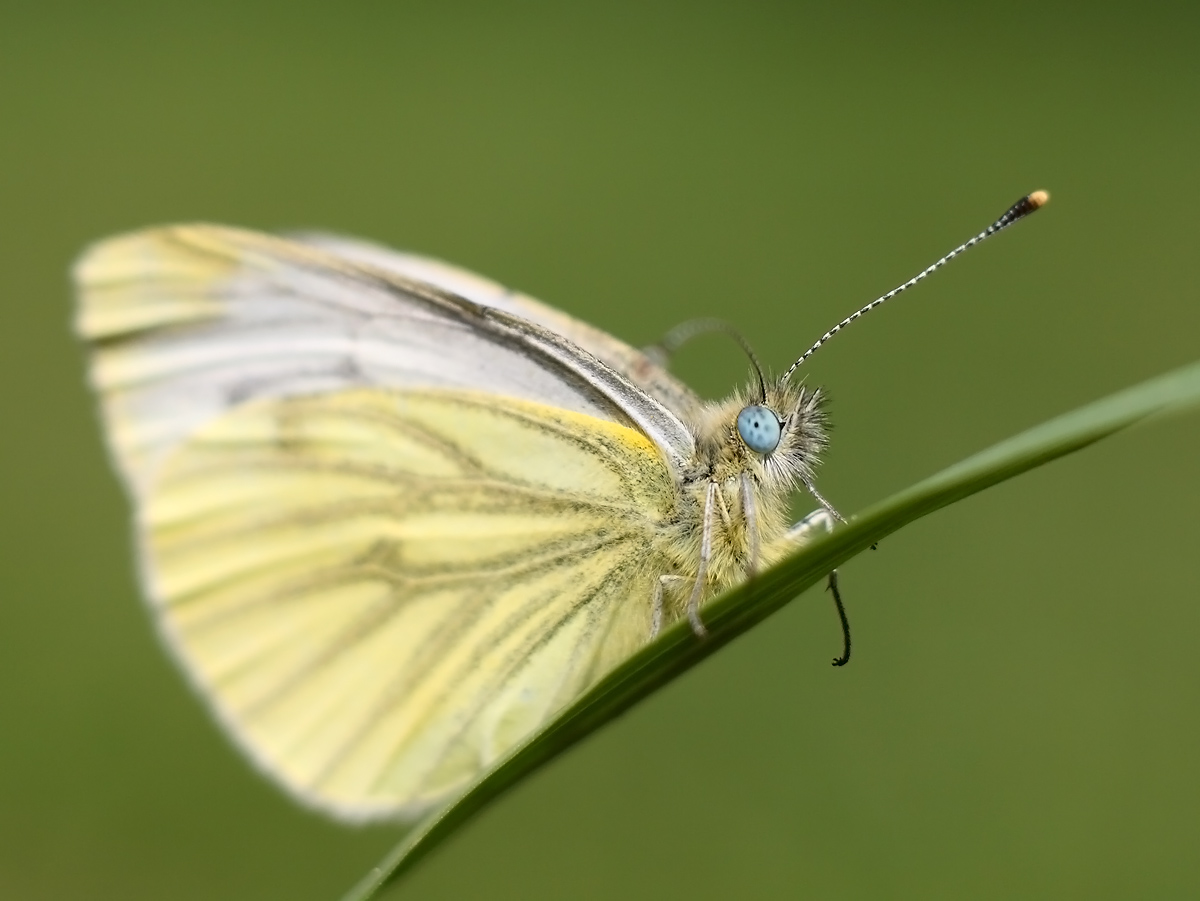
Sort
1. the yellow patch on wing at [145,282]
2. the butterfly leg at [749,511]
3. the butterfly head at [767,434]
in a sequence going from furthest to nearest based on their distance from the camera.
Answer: the yellow patch on wing at [145,282] < the butterfly head at [767,434] < the butterfly leg at [749,511]

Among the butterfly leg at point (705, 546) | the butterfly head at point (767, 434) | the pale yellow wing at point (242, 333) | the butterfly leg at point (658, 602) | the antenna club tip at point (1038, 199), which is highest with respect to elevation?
the antenna club tip at point (1038, 199)

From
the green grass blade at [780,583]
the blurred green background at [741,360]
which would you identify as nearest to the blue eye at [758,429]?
the green grass blade at [780,583]

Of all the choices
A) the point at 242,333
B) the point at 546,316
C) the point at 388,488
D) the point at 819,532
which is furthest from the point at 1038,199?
the point at 242,333

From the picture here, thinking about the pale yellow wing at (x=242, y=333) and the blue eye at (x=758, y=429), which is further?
the pale yellow wing at (x=242, y=333)

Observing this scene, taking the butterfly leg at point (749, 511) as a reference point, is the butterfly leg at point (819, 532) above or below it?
below

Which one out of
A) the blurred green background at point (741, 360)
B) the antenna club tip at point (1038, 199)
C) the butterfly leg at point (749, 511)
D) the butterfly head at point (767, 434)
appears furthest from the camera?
the blurred green background at point (741, 360)

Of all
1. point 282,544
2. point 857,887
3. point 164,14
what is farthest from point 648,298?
point 164,14

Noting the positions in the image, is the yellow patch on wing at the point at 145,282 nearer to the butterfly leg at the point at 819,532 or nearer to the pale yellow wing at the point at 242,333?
the pale yellow wing at the point at 242,333

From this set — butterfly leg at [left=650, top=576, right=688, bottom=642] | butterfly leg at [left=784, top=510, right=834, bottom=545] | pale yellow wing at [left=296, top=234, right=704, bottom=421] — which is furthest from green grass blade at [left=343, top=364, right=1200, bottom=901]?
pale yellow wing at [left=296, top=234, right=704, bottom=421]
